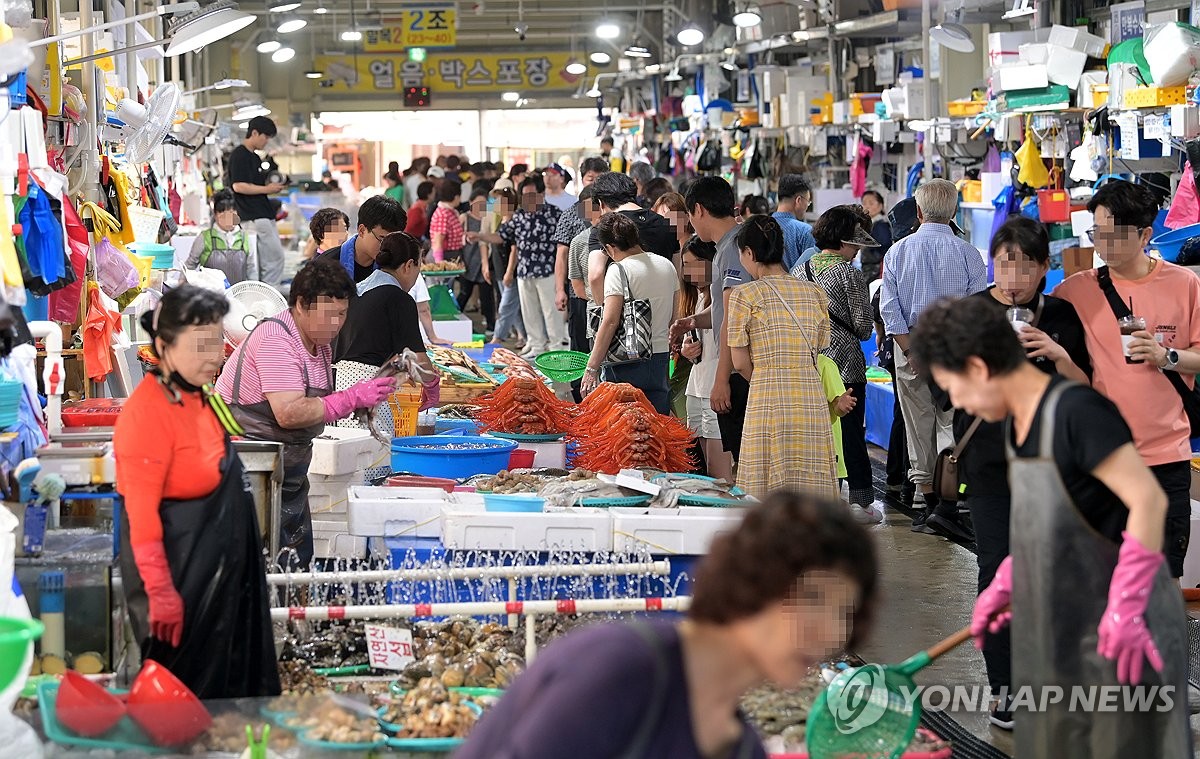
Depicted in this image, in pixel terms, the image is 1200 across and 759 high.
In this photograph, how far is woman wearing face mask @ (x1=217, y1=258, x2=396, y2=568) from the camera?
4.81m

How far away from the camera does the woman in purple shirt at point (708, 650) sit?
176 centimetres

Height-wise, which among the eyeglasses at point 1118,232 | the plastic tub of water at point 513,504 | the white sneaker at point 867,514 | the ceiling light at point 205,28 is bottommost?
the white sneaker at point 867,514

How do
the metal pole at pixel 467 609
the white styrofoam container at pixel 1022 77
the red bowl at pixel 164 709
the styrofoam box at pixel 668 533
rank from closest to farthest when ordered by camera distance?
the red bowl at pixel 164 709 → the metal pole at pixel 467 609 → the styrofoam box at pixel 668 533 → the white styrofoam container at pixel 1022 77

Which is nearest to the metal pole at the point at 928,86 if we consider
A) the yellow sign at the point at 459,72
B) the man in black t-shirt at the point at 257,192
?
the man in black t-shirt at the point at 257,192

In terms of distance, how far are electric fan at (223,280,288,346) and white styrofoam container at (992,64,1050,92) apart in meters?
4.70

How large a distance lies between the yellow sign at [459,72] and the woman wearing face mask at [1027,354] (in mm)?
27361

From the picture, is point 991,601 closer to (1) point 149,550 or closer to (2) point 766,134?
(1) point 149,550

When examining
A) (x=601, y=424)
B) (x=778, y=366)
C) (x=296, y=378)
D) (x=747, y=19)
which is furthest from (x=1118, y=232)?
(x=747, y=19)

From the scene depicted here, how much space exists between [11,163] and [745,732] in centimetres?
381

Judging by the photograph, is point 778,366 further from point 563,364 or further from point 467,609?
point 563,364

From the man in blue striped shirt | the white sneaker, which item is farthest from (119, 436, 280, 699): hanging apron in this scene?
the white sneaker

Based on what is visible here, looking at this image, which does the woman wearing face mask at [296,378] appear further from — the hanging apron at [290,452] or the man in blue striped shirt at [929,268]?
the man in blue striped shirt at [929,268]

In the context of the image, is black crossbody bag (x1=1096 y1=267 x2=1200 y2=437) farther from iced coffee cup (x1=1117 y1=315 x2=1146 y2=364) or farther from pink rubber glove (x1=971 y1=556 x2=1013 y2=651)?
pink rubber glove (x1=971 y1=556 x2=1013 y2=651)

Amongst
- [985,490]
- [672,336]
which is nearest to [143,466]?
[985,490]
